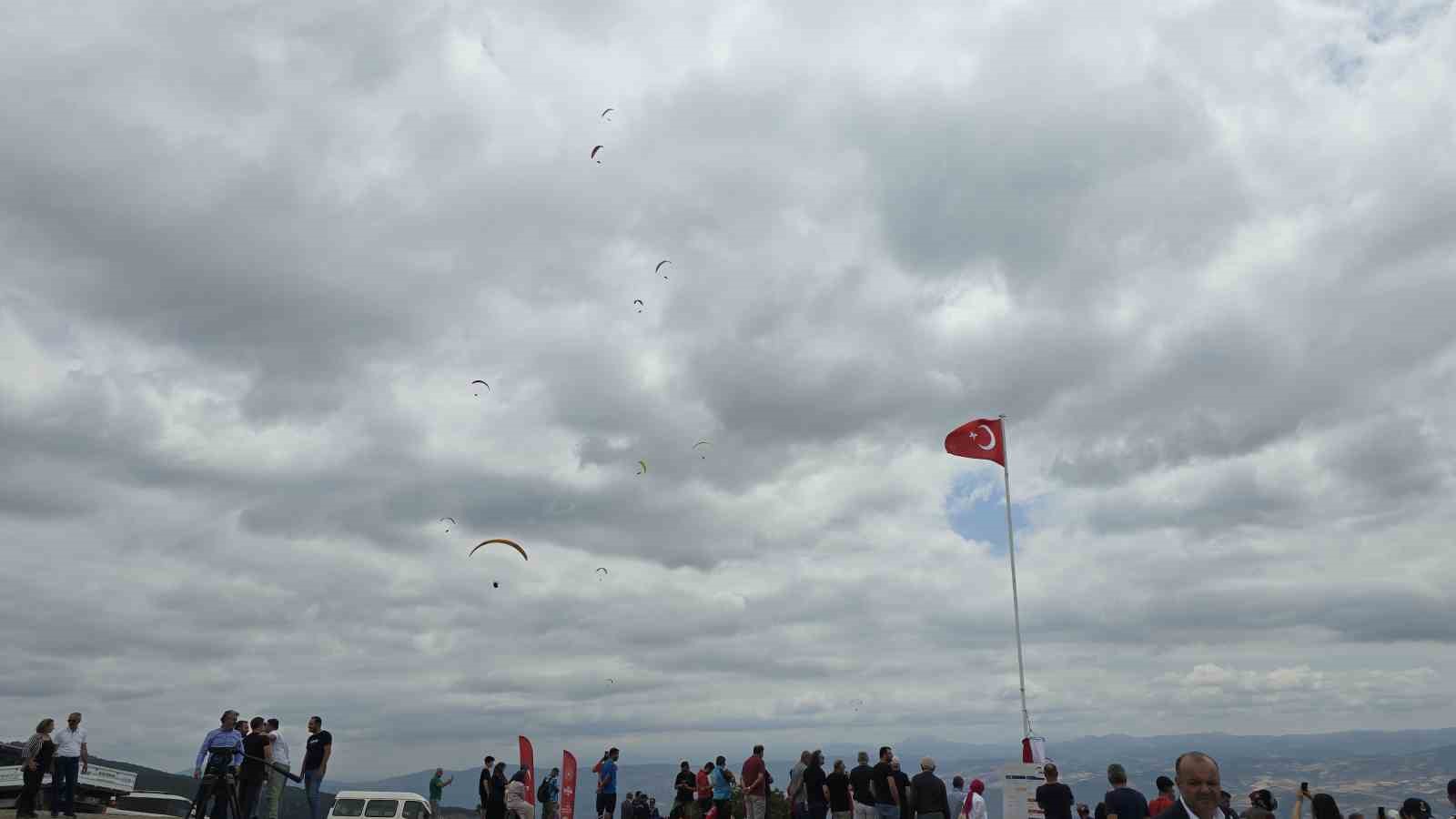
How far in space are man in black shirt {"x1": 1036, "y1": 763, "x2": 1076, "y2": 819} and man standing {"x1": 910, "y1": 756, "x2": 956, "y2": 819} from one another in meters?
2.99

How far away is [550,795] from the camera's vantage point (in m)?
30.5

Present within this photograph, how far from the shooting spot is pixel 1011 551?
1093 inches

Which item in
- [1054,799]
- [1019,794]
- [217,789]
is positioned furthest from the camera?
[1019,794]

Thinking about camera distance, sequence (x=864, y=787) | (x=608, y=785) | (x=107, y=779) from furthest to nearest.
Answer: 1. (x=107, y=779)
2. (x=608, y=785)
3. (x=864, y=787)

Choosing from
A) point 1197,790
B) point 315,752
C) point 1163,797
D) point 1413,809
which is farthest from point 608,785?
point 1197,790

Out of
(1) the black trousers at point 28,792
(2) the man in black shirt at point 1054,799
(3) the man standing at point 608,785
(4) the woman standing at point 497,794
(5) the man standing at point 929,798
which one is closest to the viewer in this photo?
(2) the man in black shirt at point 1054,799

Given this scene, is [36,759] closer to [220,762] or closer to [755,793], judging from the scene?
[220,762]

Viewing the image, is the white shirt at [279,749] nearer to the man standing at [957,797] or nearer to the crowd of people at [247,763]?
the crowd of people at [247,763]

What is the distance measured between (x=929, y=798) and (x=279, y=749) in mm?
12310

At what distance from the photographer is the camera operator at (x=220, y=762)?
17.2m

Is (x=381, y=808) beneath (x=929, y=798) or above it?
beneath

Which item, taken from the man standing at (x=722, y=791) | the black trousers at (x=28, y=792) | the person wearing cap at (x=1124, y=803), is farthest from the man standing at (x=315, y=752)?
the person wearing cap at (x=1124, y=803)

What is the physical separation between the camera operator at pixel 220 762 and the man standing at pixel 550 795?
12906 mm

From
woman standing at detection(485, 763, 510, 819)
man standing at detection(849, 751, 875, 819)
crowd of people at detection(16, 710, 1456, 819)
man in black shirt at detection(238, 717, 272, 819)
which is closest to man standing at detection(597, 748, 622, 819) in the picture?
crowd of people at detection(16, 710, 1456, 819)
